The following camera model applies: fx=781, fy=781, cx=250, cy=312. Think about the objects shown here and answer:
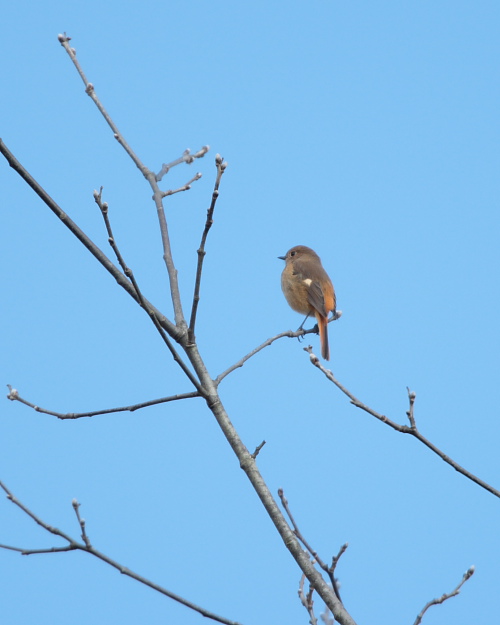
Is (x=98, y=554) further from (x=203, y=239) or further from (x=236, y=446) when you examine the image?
(x=203, y=239)

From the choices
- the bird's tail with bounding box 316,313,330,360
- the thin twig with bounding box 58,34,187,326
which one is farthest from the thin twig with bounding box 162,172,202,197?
the bird's tail with bounding box 316,313,330,360

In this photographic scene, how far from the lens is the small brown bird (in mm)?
7641

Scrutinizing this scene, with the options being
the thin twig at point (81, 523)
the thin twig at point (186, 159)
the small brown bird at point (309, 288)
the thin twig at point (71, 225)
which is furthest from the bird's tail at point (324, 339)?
the thin twig at point (81, 523)

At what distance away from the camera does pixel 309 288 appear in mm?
7816

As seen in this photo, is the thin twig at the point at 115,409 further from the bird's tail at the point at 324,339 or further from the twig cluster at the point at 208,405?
the bird's tail at the point at 324,339

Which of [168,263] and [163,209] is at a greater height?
[163,209]

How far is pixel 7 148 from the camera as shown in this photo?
262 centimetres

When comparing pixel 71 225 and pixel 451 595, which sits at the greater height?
pixel 71 225

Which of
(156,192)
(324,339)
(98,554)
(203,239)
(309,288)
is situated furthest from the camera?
(309,288)

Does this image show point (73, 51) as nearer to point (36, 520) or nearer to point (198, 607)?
point (36, 520)

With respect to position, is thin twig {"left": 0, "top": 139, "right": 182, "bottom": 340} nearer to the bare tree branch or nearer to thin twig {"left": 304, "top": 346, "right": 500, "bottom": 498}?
the bare tree branch

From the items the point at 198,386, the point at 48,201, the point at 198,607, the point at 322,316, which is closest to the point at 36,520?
the point at 198,607

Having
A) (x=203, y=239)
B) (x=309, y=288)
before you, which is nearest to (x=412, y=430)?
(x=203, y=239)

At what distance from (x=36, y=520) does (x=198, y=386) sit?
0.69m
